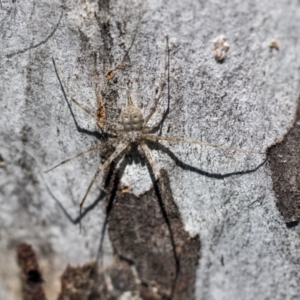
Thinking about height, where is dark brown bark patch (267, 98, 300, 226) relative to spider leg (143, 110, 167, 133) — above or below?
below

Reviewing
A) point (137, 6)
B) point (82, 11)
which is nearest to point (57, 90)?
point (82, 11)

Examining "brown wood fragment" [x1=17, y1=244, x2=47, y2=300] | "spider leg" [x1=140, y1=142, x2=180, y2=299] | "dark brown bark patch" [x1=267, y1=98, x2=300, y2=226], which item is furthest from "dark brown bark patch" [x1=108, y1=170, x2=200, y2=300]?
"brown wood fragment" [x1=17, y1=244, x2=47, y2=300]

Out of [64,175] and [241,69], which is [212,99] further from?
[64,175]

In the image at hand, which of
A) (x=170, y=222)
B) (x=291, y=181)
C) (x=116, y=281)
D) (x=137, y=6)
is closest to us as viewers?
(x=137, y=6)

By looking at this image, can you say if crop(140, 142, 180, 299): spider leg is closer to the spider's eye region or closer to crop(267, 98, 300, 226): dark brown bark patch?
the spider's eye region

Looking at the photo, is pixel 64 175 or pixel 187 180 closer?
pixel 187 180

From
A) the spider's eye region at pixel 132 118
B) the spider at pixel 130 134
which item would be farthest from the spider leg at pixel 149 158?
the spider's eye region at pixel 132 118

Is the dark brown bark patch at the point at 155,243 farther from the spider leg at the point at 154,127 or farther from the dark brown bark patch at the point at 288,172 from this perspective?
the dark brown bark patch at the point at 288,172

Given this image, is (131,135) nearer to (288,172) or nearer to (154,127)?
(154,127)
